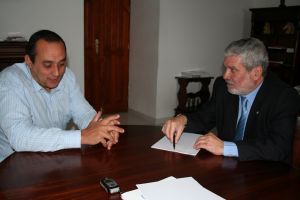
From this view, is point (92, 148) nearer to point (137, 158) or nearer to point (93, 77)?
point (137, 158)

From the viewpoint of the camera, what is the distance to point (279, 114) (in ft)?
5.56

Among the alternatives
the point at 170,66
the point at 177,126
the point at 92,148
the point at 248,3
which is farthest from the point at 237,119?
the point at 248,3

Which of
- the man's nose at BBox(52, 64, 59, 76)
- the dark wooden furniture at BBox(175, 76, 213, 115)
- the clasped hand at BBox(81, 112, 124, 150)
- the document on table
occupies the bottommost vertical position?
the dark wooden furniture at BBox(175, 76, 213, 115)

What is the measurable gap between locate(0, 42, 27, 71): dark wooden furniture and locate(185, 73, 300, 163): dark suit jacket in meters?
1.94

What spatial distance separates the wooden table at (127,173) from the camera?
3.74ft

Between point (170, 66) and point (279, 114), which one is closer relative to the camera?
point (279, 114)

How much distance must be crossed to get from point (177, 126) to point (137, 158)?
1.11 ft

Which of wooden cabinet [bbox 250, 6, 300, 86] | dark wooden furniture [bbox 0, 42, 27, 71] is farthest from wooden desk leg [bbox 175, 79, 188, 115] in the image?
dark wooden furniture [bbox 0, 42, 27, 71]

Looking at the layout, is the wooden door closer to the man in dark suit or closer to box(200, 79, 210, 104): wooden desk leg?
box(200, 79, 210, 104): wooden desk leg

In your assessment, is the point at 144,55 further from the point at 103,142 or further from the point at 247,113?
the point at 103,142

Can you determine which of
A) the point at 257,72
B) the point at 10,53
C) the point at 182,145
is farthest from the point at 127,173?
the point at 10,53

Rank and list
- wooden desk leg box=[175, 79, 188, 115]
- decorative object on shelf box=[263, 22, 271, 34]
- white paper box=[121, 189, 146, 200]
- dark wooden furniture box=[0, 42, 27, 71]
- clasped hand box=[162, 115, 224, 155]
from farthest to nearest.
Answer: decorative object on shelf box=[263, 22, 271, 34] < wooden desk leg box=[175, 79, 188, 115] < dark wooden furniture box=[0, 42, 27, 71] < clasped hand box=[162, 115, 224, 155] < white paper box=[121, 189, 146, 200]

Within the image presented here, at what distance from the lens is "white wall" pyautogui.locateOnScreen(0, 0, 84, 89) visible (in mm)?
3422

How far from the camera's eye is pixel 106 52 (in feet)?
16.9
